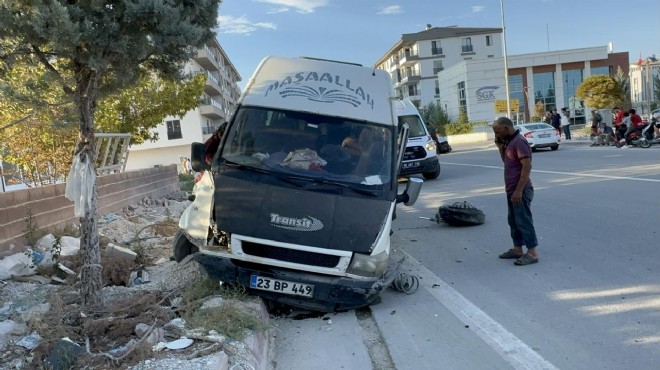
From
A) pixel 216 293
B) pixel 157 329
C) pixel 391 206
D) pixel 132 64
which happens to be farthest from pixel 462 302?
pixel 132 64

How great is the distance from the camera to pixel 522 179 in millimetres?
6684

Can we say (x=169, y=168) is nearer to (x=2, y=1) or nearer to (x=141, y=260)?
(x=141, y=260)

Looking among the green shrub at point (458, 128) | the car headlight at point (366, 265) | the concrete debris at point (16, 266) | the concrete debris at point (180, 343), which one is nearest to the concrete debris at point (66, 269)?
the concrete debris at point (16, 266)

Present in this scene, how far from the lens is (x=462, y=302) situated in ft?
18.5

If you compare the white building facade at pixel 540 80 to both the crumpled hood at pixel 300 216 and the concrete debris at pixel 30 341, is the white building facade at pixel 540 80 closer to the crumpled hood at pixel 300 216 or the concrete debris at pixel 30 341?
the crumpled hood at pixel 300 216

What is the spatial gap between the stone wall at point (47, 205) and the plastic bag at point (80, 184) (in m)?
2.91

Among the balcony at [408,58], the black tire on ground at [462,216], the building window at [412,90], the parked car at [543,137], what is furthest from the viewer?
the building window at [412,90]

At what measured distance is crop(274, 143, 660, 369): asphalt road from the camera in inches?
170

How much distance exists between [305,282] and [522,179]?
10.3 feet

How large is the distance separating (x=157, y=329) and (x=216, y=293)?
1.17 meters

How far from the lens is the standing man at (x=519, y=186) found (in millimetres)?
6703

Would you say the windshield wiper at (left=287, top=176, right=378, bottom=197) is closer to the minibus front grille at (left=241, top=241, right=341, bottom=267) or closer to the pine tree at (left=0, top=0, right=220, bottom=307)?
the minibus front grille at (left=241, top=241, right=341, bottom=267)

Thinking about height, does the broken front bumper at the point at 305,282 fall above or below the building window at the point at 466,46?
below

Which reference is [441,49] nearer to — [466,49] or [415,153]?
[466,49]
